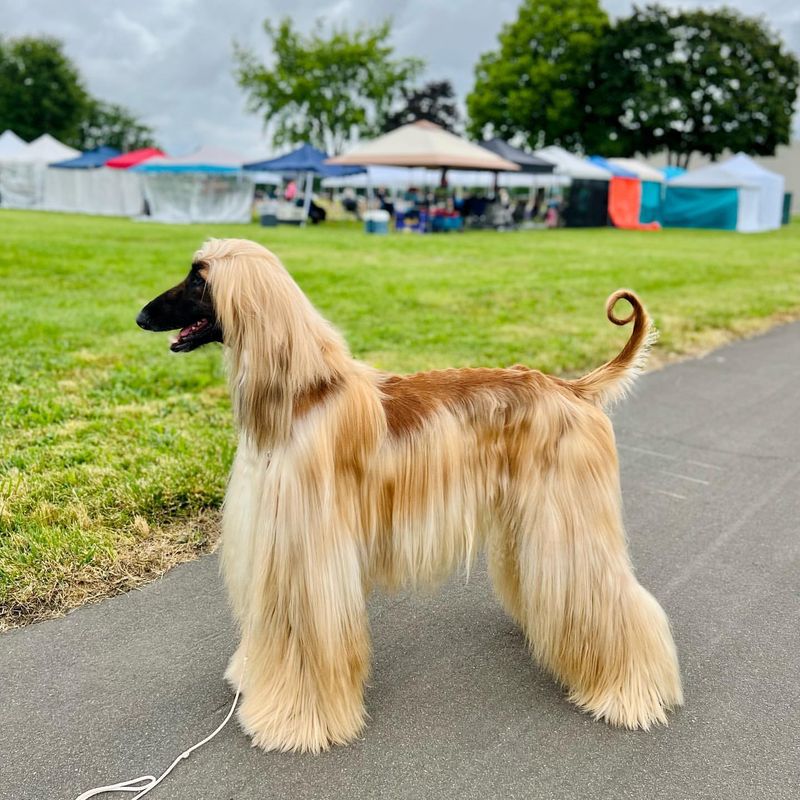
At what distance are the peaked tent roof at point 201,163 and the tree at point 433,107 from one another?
4002 centimetres

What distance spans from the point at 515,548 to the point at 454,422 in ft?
1.90

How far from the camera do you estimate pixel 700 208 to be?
31.2 metres

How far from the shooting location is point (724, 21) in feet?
147

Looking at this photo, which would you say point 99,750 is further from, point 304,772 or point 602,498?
point 602,498

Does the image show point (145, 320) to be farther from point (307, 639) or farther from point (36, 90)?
point (36, 90)

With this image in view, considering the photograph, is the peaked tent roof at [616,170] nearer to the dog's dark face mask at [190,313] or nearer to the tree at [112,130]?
the dog's dark face mask at [190,313]

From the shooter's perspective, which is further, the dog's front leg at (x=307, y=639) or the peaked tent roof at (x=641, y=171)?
the peaked tent roof at (x=641, y=171)

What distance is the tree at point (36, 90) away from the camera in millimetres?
59406

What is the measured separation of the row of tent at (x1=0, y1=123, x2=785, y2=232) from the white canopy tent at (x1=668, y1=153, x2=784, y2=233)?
42 mm

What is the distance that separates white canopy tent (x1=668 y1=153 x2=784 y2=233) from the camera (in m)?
30.0

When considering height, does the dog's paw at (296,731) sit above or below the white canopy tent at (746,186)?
below

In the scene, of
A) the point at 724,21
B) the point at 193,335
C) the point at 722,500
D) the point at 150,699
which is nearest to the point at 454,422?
the point at 193,335

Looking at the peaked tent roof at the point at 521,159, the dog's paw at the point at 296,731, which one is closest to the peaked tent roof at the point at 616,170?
the peaked tent roof at the point at 521,159

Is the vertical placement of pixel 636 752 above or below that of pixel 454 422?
below
